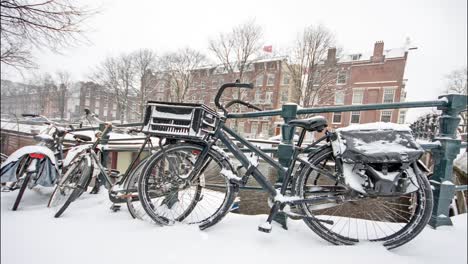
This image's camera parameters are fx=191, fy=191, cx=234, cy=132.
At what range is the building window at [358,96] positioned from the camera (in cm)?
274

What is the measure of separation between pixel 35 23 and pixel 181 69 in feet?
8.07

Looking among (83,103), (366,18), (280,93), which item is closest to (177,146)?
(366,18)

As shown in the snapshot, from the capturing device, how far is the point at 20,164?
1868mm

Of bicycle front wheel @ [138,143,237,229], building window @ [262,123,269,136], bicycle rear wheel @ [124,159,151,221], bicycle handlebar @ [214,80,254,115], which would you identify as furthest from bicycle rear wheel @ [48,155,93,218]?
building window @ [262,123,269,136]

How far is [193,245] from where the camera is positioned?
121 cm

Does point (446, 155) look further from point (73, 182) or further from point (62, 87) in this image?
point (62, 87)

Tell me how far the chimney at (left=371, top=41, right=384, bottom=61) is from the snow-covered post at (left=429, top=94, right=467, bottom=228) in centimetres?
205

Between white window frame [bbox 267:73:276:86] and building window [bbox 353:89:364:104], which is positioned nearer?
building window [bbox 353:89:364:104]

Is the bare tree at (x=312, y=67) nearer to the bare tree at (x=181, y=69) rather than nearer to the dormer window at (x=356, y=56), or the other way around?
the dormer window at (x=356, y=56)

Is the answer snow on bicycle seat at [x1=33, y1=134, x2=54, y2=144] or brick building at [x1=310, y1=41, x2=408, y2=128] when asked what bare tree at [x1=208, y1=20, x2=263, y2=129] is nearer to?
brick building at [x1=310, y1=41, x2=408, y2=128]

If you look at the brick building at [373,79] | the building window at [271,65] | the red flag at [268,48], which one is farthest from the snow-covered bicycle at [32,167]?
the building window at [271,65]

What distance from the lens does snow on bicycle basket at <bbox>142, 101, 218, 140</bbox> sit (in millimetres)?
1331

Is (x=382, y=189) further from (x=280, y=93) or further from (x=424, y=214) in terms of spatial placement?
(x=280, y=93)

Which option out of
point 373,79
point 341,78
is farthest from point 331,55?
point 373,79
